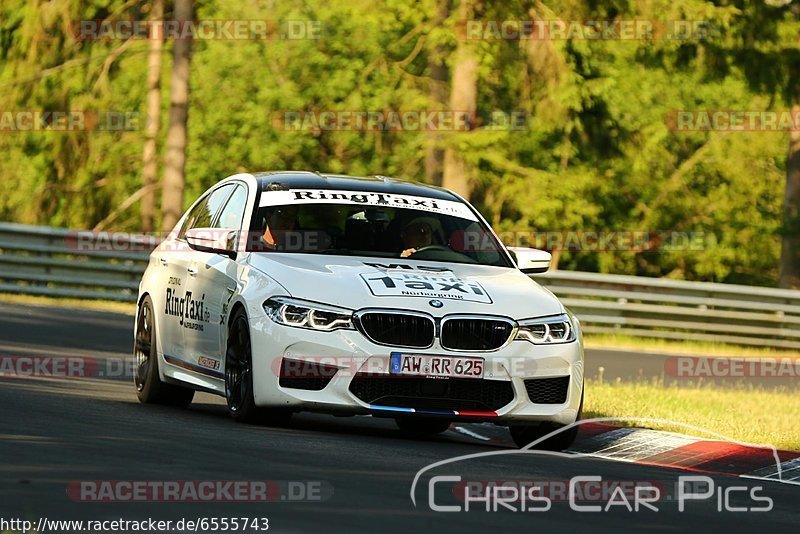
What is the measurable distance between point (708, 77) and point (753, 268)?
18544mm

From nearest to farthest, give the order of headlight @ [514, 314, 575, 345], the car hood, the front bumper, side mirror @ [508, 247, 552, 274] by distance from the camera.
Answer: the front bumper → the car hood → headlight @ [514, 314, 575, 345] → side mirror @ [508, 247, 552, 274]

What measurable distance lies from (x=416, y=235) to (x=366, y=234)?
339 millimetres

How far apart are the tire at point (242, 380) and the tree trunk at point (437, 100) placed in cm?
2382

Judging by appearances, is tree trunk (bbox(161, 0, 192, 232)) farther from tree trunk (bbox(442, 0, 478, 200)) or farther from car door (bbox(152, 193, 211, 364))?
car door (bbox(152, 193, 211, 364))

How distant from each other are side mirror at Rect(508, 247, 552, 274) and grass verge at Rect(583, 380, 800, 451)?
135 cm

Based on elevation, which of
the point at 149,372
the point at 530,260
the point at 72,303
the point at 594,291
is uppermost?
A: the point at 530,260

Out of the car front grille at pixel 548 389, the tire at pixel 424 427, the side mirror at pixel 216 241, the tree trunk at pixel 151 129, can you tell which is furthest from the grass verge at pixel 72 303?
the tree trunk at pixel 151 129

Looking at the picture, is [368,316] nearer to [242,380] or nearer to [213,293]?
[242,380]

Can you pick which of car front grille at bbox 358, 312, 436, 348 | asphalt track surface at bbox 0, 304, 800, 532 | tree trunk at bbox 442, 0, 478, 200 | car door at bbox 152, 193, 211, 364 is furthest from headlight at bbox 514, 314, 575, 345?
tree trunk at bbox 442, 0, 478, 200

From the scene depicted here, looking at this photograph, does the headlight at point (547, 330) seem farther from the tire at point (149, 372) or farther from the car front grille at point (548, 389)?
the tire at point (149, 372)

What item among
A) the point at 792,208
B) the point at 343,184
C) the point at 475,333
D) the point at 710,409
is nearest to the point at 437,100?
the point at 792,208

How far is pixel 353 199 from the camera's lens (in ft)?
40.2

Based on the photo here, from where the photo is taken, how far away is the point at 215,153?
172ft

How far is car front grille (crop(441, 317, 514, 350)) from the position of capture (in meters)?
10.8
